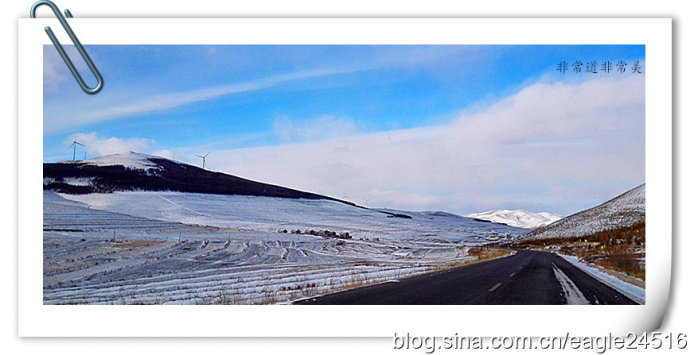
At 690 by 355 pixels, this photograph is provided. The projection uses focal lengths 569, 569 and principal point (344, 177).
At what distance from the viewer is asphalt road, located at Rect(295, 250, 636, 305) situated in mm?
9164

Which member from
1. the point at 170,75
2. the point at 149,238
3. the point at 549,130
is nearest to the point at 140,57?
the point at 170,75

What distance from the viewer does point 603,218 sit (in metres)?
9.76

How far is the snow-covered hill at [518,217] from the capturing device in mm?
10156

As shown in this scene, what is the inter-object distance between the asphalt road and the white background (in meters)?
0.80

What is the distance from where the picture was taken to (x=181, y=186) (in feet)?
32.9

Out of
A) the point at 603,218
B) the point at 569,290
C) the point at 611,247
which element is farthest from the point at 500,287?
the point at 611,247

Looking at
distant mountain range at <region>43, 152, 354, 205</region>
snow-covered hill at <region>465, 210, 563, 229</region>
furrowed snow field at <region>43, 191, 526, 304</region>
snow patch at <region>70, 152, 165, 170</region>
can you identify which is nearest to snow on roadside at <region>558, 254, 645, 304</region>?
snow-covered hill at <region>465, 210, 563, 229</region>
